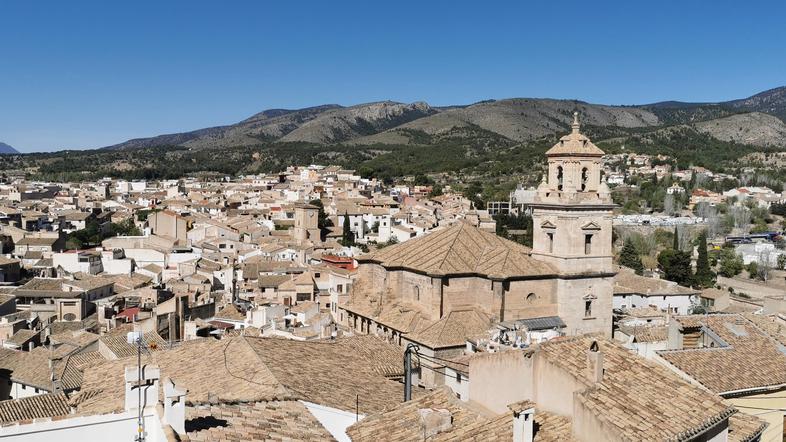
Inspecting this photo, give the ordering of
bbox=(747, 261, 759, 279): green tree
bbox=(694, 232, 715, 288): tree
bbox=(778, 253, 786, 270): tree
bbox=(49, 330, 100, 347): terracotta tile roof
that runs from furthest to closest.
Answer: bbox=(778, 253, 786, 270): tree < bbox=(747, 261, 759, 279): green tree < bbox=(694, 232, 715, 288): tree < bbox=(49, 330, 100, 347): terracotta tile roof

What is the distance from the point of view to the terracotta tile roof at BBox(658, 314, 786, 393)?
437 inches

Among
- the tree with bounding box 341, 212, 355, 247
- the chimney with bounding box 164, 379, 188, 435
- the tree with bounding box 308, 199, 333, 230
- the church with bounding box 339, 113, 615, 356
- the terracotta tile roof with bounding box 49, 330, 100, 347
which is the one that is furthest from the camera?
the tree with bounding box 308, 199, 333, 230

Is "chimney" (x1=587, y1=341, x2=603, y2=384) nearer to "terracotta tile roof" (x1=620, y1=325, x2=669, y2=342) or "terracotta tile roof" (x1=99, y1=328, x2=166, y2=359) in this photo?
"terracotta tile roof" (x1=620, y1=325, x2=669, y2=342)

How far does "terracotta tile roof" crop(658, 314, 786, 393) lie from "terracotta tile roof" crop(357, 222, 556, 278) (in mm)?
7809

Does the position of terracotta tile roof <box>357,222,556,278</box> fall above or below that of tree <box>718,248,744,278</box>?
above

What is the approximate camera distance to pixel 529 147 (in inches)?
5118

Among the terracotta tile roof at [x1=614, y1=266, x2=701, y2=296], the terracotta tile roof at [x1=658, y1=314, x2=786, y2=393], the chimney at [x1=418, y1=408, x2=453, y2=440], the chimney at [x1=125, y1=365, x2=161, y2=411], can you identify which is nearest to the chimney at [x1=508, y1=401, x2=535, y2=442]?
the chimney at [x1=418, y1=408, x2=453, y2=440]

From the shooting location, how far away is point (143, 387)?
26.1 feet

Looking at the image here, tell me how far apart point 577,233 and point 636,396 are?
15239mm

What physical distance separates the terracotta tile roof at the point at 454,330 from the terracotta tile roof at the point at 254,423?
933 centimetres

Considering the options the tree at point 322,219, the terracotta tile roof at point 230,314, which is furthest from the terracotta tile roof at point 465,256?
the tree at point 322,219

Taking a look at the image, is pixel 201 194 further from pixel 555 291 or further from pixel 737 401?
pixel 737 401

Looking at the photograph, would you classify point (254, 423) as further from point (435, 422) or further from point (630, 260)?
point (630, 260)

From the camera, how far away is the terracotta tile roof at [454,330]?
18.9 meters
